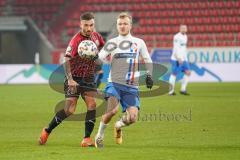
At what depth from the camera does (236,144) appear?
10.9 metres

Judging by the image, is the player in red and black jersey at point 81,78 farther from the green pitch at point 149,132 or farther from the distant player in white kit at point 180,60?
the distant player in white kit at point 180,60

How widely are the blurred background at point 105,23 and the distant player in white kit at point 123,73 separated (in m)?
23.8

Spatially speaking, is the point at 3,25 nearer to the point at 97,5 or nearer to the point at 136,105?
→ the point at 97,5

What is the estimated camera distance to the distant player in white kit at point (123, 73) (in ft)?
34.9

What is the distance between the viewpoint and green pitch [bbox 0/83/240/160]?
9800mm

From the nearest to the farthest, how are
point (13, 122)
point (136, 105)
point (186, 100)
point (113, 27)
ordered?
point (136, 105) < point (13, 122) < point (186, 100) < point (113, 27)

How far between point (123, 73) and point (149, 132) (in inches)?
99.8

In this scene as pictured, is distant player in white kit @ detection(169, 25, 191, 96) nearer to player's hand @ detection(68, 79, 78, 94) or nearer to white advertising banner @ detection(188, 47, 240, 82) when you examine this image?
white advertising banner @ detection(188, 47, 240, 82)

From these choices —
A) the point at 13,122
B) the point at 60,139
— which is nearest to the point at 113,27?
the point at 13,122

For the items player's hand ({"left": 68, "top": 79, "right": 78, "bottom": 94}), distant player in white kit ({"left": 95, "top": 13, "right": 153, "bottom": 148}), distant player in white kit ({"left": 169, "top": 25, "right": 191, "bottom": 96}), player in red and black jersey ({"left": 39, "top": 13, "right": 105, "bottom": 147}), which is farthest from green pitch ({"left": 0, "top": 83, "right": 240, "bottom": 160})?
distant player in white kit ({"left": 169, "top": 25, "right": 191, "bottom": 96})

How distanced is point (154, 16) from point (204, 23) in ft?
9.20

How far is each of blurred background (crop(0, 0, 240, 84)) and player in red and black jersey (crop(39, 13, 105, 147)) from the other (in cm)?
2348

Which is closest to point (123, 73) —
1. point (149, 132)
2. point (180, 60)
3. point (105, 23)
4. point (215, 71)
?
point (149, 132)

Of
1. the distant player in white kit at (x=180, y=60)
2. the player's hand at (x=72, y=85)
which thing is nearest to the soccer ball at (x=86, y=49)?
the player's hand at (x=72, y=85)
